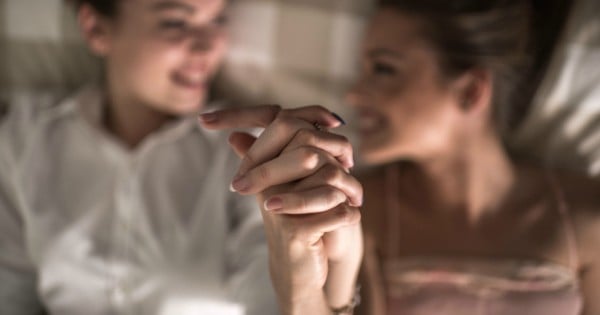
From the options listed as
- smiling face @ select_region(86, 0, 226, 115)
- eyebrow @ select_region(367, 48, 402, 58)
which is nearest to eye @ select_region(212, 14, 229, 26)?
smiling face @ select_region(86, 0, 226, 115)

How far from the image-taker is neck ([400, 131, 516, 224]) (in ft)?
3.21

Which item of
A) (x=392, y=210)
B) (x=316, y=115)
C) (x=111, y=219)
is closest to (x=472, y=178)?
(x=392, y=210)

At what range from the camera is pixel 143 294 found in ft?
3.08

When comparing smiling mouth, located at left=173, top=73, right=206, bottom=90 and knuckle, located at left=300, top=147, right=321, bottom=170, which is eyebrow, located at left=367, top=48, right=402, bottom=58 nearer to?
smiling mouth, located at left=173, top=73, right=206, bottom=90

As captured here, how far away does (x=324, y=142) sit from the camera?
0.58 metres

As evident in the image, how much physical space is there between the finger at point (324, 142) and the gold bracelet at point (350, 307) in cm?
18

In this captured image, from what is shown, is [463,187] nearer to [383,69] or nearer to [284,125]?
[383,69]

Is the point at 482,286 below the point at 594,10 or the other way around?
below

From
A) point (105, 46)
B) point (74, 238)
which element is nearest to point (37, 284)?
point (74, 238)

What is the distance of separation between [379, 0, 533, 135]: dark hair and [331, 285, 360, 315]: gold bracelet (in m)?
0.37

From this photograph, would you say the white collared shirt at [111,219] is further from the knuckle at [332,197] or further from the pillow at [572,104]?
the pillow at [572,104]

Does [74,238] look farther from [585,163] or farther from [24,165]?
[585,163]

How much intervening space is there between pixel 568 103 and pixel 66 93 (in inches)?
34.5

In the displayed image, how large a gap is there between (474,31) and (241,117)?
0.47 m
